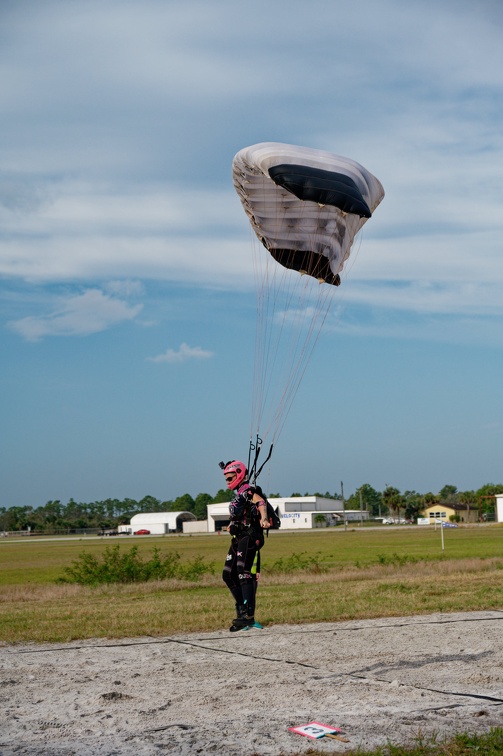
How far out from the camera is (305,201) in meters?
11.7

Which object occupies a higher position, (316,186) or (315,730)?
(316,186)

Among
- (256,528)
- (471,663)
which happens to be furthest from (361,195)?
(471,663)

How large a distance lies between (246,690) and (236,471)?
3.49 m

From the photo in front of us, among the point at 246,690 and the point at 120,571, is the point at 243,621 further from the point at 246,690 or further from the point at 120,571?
the point at 120,571

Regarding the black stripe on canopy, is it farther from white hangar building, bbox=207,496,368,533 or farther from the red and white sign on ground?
white hangar building, bbox=207,496,368,533

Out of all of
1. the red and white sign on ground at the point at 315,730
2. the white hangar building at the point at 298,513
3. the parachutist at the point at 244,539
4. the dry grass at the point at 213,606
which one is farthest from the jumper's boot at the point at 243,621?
the white hangar building at the point at 298,513

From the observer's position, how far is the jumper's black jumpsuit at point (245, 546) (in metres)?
10.4

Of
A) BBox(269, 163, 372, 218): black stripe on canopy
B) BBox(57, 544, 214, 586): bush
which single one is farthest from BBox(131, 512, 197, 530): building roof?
BBox(269, 163, 372, 218): black stripe on canopy

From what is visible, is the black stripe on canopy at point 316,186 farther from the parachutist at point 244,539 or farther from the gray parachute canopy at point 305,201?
the parachutist at point 244,539

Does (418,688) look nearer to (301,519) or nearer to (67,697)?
(67,697)

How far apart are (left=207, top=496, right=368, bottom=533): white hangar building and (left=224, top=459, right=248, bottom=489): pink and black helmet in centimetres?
13133

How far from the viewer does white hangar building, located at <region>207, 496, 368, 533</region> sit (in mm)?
152625

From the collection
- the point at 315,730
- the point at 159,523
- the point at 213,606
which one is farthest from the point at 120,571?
the point at 159,523

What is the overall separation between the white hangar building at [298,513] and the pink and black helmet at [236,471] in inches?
5171
